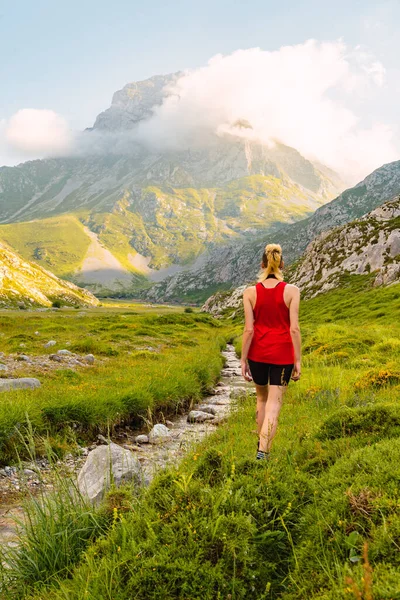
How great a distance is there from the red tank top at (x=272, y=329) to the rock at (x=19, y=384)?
A: 10.4 metres

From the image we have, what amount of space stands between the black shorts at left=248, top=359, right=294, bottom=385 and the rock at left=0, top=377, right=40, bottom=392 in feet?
33.0

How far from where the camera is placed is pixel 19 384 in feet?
48.7

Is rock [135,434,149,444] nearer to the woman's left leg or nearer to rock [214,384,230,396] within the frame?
the woman's left leg

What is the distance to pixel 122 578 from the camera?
4.20m

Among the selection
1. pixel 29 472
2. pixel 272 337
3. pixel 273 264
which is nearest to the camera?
pixel 272 337

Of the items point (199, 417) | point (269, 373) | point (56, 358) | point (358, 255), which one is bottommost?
point (199, 417)

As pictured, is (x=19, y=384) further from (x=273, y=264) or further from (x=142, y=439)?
(x=273, y=264)

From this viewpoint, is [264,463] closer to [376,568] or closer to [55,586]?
→ [376,568]

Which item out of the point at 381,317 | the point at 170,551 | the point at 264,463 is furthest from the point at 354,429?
the point at 381,317

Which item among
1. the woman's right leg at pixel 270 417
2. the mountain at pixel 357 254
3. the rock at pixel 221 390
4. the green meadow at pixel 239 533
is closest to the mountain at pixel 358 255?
the mountain at pixel 357 254

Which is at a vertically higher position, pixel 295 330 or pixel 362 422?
pixel 295 330

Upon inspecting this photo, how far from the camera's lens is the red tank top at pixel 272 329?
7.93m

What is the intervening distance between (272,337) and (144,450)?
5.83 m

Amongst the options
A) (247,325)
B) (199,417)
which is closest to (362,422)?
(247,325)
